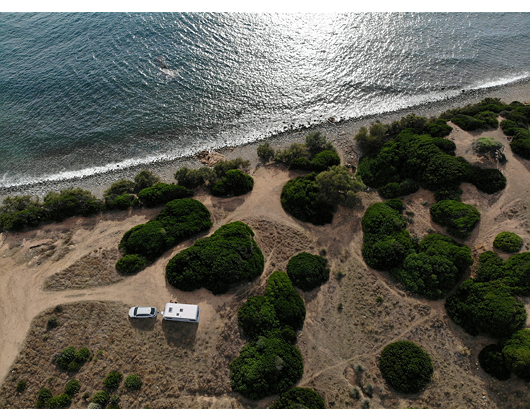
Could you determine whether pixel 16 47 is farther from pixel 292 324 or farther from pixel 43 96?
pixel 292 324

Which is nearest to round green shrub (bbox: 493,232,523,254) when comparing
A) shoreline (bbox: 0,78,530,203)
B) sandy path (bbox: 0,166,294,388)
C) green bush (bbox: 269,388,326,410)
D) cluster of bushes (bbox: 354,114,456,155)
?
cluster of bushes (bbox: 354,114,456,155)

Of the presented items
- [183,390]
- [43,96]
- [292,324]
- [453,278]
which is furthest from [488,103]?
[43,96]

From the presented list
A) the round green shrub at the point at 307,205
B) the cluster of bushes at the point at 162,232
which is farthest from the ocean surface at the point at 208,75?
the round green shrub at the point at 307,205

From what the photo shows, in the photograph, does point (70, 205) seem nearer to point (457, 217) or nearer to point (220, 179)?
point (220, 179)

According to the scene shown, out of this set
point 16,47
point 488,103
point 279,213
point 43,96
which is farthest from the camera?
point 16,47

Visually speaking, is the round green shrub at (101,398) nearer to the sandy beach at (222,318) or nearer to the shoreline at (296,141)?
the sandy beach at (222,318)
